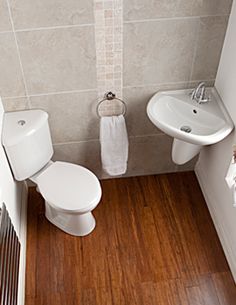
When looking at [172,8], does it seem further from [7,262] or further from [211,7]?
[7,262]

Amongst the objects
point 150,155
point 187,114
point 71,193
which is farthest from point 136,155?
point 71,193

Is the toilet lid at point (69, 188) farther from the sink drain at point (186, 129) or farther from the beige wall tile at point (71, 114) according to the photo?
the sink drain at point (186, 129)

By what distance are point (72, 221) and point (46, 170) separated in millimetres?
362

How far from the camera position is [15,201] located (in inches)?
95.5

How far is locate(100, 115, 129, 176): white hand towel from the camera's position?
2498mm

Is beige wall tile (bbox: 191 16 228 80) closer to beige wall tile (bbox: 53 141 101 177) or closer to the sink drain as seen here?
the sink drain

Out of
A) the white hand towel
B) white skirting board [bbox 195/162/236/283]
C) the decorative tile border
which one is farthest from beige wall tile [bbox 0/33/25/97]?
white skirting board [bbox 195/162/236/283]

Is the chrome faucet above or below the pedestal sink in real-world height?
above

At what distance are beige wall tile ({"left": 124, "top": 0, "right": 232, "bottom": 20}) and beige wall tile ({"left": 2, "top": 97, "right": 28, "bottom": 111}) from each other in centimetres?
77

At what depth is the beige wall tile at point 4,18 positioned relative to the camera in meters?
1.94

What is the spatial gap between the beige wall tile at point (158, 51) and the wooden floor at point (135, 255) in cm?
88

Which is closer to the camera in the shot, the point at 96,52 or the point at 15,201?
the point at 96,52

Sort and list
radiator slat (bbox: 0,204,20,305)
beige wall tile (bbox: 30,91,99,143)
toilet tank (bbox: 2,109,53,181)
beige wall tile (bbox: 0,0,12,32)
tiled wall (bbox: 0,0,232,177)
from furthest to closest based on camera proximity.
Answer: beige wall tile (bbox: 30,91,99,143) → toilet tank (bbox: 2,109,53,181) → tiled wall (bbox: 0,0,232,177) → beige wall tile (bbox: 0,0,12,32) → radiator slat (bbox: 0,204,20,305)

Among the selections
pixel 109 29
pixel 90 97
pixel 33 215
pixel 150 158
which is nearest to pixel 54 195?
pixel 33 215
